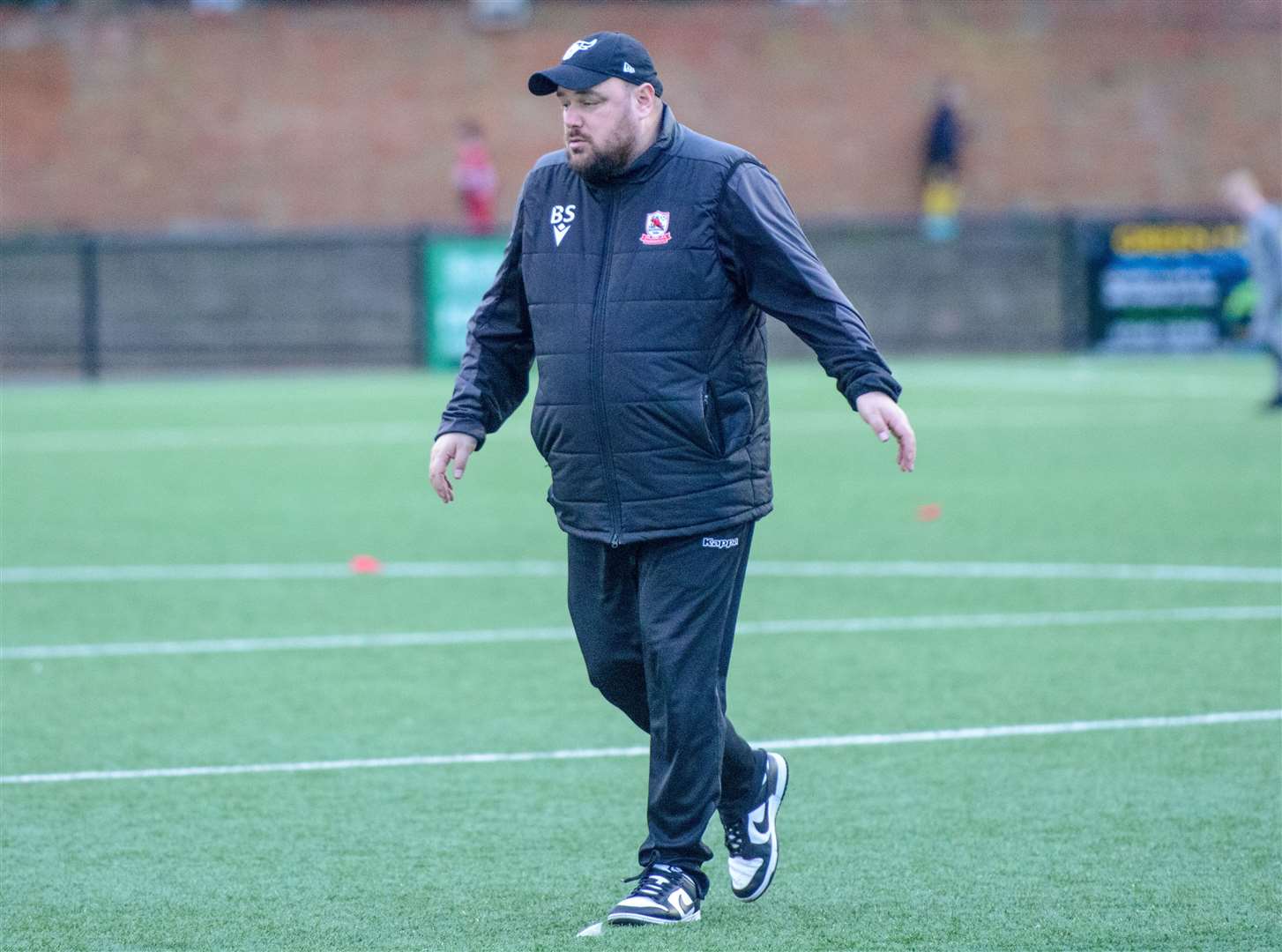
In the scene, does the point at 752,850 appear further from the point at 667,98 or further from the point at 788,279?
the point at 667,98

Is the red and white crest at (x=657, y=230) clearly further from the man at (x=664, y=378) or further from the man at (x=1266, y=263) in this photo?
the man at (x=1266, y=263)

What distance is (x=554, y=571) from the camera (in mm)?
10742

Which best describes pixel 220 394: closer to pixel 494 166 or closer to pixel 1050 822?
pixel 494 166

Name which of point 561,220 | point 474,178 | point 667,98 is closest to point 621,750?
point 561,220

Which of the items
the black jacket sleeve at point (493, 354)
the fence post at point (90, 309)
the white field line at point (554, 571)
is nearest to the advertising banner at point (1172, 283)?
the fence post at point (90, 309)

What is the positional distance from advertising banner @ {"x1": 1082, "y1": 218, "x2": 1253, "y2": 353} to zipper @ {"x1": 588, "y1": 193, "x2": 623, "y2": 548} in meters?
21.5

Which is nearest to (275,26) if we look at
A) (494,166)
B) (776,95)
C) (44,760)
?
(494,166)

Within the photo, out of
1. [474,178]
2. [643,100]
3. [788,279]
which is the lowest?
[788,279]

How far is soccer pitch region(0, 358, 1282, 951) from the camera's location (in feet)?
17.2

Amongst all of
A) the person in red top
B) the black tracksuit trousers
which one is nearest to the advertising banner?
the person in red top

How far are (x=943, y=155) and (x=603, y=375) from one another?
29774 millimetres

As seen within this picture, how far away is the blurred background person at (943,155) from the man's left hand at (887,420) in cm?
2853

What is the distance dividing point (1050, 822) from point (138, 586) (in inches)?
231

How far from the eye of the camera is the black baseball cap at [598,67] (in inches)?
193
